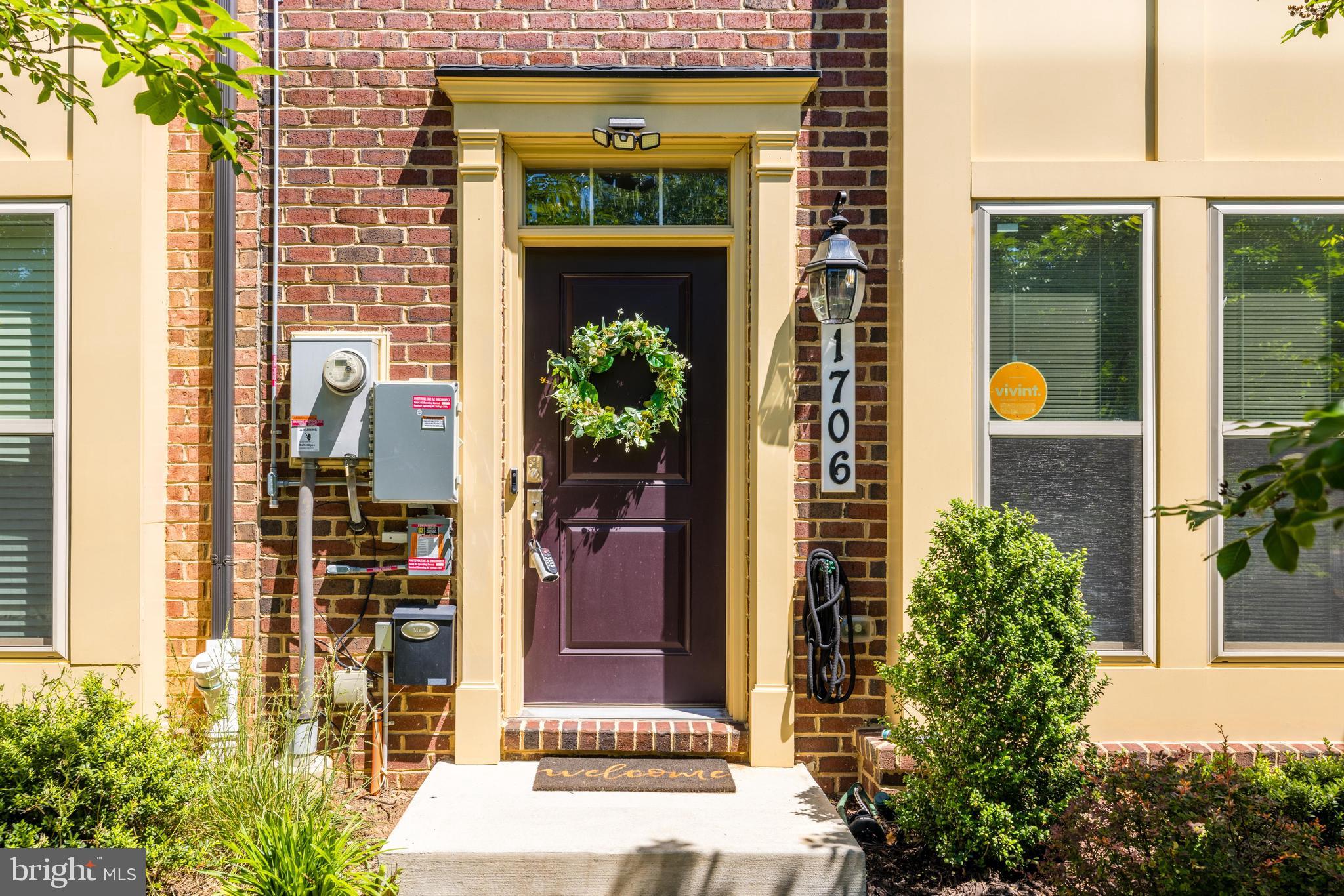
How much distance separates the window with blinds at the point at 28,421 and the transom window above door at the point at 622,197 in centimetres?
212

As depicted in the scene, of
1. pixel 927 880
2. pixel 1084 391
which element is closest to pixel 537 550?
pixel 927 880

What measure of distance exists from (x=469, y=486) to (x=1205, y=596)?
3328 mm

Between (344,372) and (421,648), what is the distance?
1264 mm

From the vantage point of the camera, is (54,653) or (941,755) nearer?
(941,755)

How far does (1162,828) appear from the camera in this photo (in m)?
2.51

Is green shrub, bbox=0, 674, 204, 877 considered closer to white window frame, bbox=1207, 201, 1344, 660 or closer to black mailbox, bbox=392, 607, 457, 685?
black mailbox, bbox=392, 607, 457, 685

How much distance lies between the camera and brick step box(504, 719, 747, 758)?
3607 millimetres

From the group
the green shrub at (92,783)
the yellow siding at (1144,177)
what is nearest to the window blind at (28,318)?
the green shrub at (92,783)

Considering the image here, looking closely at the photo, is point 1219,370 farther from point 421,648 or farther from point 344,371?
point 344,371

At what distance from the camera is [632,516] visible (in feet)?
12.7

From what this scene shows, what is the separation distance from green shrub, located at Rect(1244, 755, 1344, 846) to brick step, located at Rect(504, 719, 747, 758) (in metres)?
2.00

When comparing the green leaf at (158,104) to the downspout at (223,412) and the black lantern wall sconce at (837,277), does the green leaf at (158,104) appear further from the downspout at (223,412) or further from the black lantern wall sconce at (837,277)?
the black lantern wall sconce at (837,277)

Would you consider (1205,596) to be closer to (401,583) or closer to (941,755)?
(941,755)

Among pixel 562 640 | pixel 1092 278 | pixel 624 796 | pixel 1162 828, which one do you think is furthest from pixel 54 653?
pixel 1092 278
